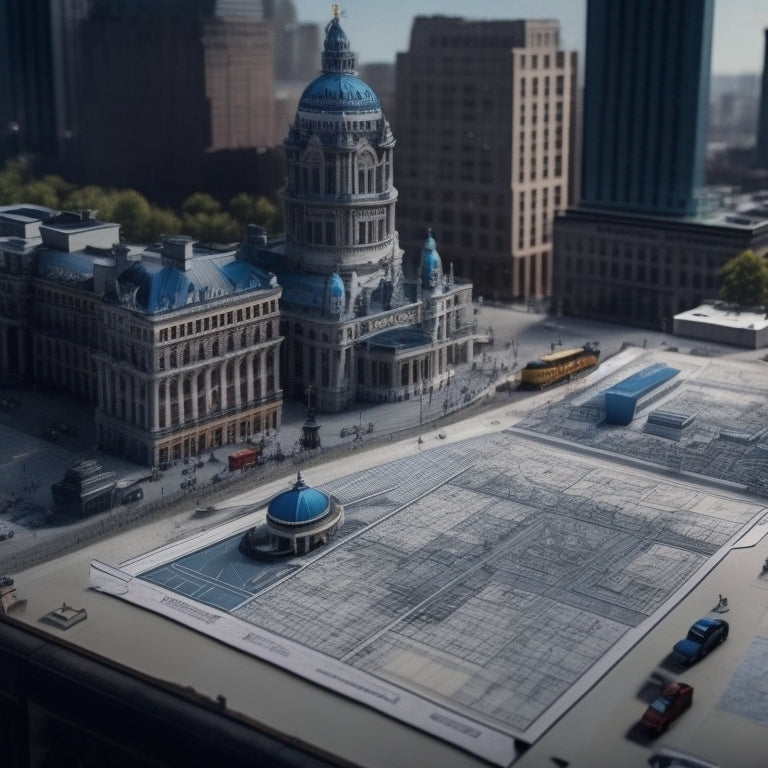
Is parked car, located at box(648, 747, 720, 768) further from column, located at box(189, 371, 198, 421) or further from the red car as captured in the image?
column, located at box(189, 371, 198, 421)

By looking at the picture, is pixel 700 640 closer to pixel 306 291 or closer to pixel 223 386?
pixel 223 386

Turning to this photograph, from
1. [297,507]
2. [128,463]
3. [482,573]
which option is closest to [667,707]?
[482,573]

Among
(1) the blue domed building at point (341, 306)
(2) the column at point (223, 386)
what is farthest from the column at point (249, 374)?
(1) the blue domed building at point (341, 306)

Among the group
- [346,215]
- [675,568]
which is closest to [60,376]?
[346,215]

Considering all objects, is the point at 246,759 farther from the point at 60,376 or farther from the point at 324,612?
the point at 60,376

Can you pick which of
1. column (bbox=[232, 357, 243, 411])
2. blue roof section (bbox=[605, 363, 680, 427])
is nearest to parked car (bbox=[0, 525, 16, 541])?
column (bbox=[232, 357, 243, 411])

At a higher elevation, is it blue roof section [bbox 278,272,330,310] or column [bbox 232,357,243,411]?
blue roof section [bbox 278,272,330,310]
